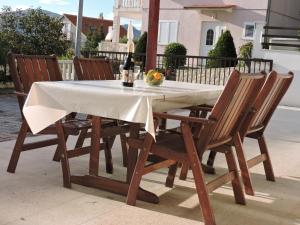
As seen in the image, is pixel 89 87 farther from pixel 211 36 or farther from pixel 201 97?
pixel 211 36

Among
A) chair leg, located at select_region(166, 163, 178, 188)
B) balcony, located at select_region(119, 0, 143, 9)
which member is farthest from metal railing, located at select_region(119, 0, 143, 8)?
chair leg, located at select_region(166, 163, 178, 188)

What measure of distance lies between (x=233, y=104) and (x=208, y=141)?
1.00 ft

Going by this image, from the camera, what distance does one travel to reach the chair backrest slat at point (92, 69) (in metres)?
4.65

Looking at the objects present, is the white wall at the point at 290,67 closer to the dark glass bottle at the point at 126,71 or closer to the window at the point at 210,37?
the dark glass bottle at the point at 126,71

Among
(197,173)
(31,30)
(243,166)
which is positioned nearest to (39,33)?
(31,30)

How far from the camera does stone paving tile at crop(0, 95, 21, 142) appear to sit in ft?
18.1

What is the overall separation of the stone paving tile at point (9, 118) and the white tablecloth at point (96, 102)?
5.72ft

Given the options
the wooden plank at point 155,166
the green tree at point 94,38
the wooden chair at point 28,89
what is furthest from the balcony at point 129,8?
the wooden plank at point 155,166

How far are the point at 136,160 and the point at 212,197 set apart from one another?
0.67 metres

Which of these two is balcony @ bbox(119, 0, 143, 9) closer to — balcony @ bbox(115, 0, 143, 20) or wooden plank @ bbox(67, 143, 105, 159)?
balcony @ bbox(115, 0, 143, 20)

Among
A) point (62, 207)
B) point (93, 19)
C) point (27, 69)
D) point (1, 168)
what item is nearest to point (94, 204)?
point (62, 207)

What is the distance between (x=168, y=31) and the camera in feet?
71.6

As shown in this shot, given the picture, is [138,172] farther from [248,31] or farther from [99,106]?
[248,31]

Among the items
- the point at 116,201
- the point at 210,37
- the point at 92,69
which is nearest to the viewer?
the point at 116,201
